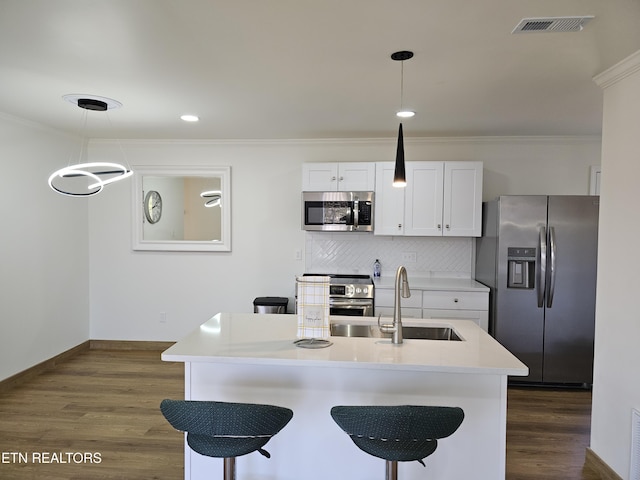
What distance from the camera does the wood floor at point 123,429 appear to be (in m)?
2.68

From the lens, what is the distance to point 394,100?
3.28 metres

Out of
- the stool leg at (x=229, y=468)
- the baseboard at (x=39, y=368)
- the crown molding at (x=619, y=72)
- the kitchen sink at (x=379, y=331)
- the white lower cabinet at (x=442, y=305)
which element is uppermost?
the crown molding at (x=619, y=72)

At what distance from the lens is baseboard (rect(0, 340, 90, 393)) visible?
385 cm

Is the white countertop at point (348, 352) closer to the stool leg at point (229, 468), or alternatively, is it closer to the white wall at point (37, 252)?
the stool leg at point (229, 468)

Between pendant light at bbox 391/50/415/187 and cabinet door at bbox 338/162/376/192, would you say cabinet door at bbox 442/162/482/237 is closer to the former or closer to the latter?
cabinet door at bbox 338/162/376/192

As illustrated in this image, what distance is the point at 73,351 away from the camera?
483cm

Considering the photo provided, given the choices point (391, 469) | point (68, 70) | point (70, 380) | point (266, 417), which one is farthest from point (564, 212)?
point (70, 380)

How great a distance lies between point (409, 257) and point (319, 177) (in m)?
1.38

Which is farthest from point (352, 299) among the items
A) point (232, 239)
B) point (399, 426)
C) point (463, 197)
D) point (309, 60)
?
point (399, 426)

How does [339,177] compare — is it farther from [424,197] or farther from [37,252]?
[37,252]

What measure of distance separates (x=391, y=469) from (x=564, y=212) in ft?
10.3

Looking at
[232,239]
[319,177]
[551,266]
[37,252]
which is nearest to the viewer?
[551,266]

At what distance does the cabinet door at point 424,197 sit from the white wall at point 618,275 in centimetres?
182

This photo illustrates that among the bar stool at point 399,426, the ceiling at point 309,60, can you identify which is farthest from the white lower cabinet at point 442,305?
the bar stool at point 399,426
